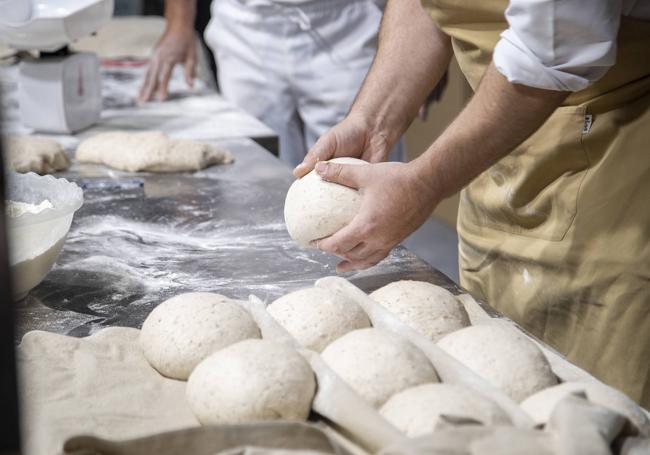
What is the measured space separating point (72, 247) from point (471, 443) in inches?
51.4

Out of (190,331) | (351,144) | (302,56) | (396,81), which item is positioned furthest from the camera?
(302,56)

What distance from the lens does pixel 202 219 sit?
2.13m

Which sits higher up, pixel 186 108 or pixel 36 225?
pixel 36 225

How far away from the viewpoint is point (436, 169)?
5.17 ft

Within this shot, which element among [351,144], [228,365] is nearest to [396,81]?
[351,144]

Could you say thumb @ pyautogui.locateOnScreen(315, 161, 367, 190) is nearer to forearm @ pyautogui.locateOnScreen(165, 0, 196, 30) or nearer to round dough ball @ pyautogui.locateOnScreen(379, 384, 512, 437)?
round dough ball @ pyautogui.locateOnScreen(379, 384, 512, 437)

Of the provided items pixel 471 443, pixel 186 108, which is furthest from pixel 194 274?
pixel 186 108

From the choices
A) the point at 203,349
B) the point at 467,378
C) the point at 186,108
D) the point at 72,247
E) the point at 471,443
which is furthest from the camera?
the point at 186,108

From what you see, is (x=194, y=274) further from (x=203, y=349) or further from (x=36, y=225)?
(x=203, y=349)

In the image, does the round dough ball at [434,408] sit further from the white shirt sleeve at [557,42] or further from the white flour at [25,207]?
the white flour at [25,207]

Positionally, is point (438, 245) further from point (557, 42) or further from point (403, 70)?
point (557, 42)

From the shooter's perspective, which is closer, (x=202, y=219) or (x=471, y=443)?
(x=471, y=443)

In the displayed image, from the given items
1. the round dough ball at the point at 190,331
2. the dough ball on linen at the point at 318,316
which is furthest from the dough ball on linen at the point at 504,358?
the round dough ball at the point at 190,331

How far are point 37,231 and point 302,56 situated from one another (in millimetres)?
2056
